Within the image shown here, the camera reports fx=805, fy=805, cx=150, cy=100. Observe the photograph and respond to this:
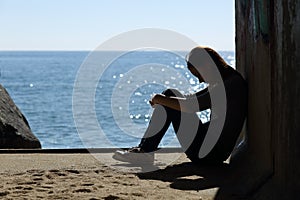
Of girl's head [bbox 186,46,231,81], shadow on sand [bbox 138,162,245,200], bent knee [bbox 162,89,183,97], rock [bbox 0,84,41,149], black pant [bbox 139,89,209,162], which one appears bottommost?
rock [bbox 0,84,41,149]

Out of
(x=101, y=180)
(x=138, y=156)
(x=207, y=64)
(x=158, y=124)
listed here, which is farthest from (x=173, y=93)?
(x=101, y=180)

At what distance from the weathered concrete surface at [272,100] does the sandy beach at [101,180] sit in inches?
14.6

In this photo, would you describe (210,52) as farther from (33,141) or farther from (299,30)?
(33,141)

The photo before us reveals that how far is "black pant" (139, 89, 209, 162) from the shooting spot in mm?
7293

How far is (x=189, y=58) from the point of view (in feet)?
23.5

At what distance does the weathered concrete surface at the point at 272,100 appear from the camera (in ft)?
18.3

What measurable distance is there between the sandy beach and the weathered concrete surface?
371 millimetres

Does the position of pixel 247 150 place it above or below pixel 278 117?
below

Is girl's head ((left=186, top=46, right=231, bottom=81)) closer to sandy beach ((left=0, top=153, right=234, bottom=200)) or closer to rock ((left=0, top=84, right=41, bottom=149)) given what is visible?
sandy beach ((left=0, top=153, right=234, bottom=200))

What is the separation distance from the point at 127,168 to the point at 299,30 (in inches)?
104

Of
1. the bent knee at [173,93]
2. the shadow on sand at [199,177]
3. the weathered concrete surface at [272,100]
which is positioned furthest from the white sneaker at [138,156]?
the weathered concrete surface at [272,100]

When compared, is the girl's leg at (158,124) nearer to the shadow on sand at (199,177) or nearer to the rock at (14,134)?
the shadow on sand at (199,177)

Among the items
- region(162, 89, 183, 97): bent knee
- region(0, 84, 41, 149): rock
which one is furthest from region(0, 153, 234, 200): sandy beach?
region(0, 84, 41, 149): rock

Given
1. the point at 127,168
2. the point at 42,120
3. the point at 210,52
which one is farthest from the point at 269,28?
the point at 42,120
